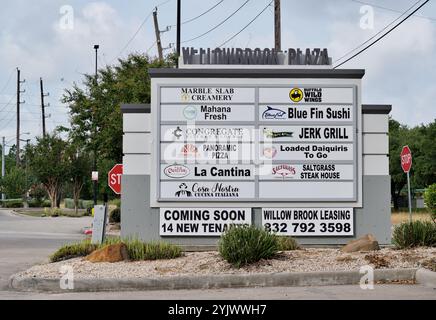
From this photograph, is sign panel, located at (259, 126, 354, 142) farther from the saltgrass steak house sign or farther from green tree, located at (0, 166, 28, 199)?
green tree, located at (0, 166, 28, 199)

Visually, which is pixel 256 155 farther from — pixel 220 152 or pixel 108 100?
pixel 108 100

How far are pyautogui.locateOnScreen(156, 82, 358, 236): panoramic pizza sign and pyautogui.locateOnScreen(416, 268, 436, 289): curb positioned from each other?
535 centimetres

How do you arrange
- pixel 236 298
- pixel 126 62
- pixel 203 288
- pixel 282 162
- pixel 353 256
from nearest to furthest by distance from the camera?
pixel 236 298 < pixel 203 288 < pixel 353 256 < pixel 282 162 < pixel 126 62

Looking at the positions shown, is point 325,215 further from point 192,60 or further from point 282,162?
→ point 192,60

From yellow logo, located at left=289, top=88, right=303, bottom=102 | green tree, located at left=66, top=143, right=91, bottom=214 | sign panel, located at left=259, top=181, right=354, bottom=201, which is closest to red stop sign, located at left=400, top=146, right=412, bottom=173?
sign panel, located at left=259, top=181, right=354, bottom=201

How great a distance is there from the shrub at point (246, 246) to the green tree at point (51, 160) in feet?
151

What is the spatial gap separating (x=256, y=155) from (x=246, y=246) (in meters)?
4.62

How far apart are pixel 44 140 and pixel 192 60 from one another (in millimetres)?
43513

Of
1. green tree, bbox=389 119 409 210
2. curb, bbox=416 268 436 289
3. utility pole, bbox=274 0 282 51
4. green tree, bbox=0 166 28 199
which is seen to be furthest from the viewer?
green tree, bbox=0 166 28 199

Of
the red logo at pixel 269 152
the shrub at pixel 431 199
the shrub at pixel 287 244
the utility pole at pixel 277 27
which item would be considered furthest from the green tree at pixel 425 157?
the shrub at pixel 287 244

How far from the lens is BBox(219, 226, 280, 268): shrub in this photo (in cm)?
1218

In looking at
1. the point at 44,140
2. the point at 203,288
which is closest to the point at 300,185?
the point at 203,288

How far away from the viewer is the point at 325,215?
54.6ft

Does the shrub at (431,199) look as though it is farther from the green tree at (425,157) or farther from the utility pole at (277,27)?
the green tree at (425,157)
